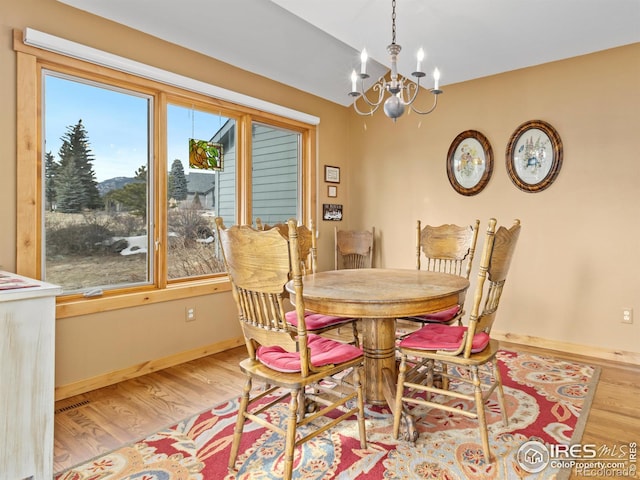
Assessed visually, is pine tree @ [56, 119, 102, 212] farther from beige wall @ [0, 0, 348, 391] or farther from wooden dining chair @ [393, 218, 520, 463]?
wooden dining chair @ [393, 218, 520, 463]

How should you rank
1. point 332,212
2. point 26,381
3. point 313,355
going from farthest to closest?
1. point 332,212
2. point 313,355
3. point 26,381

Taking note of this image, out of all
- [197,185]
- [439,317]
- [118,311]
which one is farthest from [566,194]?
[118,311]

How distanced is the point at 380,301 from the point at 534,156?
2656 mm

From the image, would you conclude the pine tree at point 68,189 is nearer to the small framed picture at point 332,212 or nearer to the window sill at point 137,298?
the window sill at point 137,298

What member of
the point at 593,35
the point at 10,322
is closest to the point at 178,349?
the point at 10,322

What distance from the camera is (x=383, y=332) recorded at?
238 centimetres

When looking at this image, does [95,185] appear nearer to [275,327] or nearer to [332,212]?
[275,327]

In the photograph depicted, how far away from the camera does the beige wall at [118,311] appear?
7.86ft

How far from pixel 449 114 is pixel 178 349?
3394 millimetres

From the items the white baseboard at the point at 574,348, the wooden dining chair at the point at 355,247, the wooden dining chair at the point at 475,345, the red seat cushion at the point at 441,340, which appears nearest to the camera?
the wooden dining chair at the point at 475,345

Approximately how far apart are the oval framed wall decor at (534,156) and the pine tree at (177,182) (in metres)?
2.93

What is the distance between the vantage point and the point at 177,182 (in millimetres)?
3398

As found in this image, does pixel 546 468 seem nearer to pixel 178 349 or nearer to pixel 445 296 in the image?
pixel 445 296

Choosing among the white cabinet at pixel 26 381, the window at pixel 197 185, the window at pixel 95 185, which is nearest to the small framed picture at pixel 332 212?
the window at pixel 197 185
